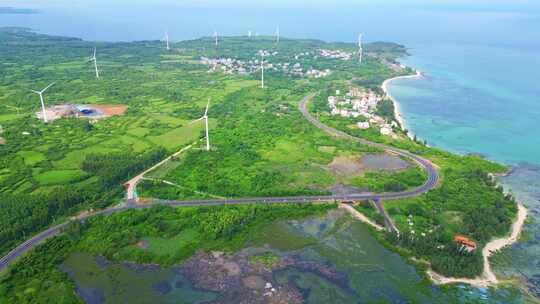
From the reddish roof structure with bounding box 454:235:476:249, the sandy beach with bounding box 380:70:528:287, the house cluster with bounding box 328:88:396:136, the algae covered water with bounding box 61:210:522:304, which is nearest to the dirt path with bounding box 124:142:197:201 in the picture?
the algae covered water with bounding box 61:210:522:304

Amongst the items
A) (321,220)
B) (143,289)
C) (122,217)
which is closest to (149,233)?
(122,217)

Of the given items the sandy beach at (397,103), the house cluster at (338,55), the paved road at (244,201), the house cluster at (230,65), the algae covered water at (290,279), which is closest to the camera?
the algae covered water at (290,279)

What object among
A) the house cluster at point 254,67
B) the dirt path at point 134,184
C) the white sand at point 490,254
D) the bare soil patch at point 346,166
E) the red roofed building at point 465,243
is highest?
the house cluster at point 254,67

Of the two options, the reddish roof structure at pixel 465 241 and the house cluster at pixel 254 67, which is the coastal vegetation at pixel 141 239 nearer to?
the reddish roof structure at pixel 465 241

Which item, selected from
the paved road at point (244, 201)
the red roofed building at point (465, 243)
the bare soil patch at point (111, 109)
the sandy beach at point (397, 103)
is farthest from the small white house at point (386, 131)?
the bare soil patch at point (111, 109)

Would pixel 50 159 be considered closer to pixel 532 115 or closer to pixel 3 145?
pixel 3 145
